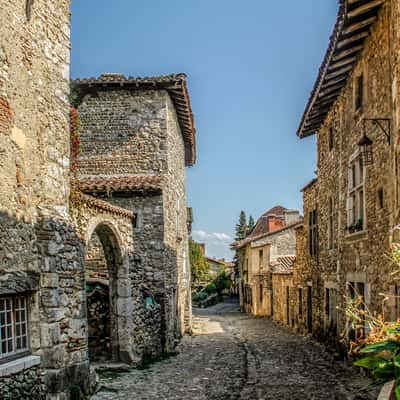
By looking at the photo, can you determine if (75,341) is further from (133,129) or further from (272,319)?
(272,319)

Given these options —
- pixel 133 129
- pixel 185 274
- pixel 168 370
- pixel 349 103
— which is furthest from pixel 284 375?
pixel 185 274

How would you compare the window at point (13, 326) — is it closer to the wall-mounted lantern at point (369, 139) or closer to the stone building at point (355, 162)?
the stone building at point (355, 162)

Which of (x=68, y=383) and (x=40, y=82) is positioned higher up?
(x=40, y=82)

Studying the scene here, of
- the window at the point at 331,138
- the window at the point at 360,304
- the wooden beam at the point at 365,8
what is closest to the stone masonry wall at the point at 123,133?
the window at the point at 331,138

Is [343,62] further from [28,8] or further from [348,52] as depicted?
[28,8]

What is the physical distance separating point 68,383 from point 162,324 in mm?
6692

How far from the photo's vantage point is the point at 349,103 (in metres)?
12.8

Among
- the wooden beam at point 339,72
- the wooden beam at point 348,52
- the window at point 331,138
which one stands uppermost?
the wooden beam at point 348,52

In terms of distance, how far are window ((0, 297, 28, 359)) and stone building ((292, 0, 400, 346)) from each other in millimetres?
5581

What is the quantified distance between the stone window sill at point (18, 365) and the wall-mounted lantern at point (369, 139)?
6346 millimetres

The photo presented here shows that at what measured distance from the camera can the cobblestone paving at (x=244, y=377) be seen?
1002cm

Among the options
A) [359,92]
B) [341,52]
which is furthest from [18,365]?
[359,92]

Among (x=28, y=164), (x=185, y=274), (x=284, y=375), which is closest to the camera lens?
(x=28, y=164)

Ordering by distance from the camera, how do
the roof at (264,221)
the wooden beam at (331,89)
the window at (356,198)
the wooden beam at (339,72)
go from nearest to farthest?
the window at (356,198) → the wooden beam at (339,72) → the wooden beam at (331,89) → the roof at (264,221)
